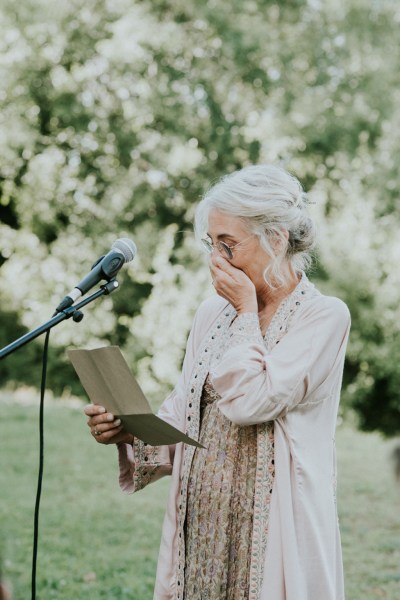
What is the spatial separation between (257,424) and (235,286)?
41 cm

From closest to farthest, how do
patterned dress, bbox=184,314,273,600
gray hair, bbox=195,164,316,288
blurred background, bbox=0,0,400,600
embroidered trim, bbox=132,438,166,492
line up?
patterned dress, bbox=184,314,273,600, gray hair, bbox=195,164,316,288, embroidered trim, bbox=132,438,166,492, blurred background, bbox=0,0,400,600

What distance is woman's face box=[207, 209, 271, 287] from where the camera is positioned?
8.15 feet

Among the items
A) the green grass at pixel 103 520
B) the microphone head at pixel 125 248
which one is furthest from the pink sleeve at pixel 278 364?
the green grass at pixel 103 520

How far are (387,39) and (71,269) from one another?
7.24m

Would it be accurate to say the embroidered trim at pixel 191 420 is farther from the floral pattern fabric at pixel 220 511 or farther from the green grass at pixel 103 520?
the green grass at pixel 103 520

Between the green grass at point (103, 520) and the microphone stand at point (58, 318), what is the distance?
1827 mm

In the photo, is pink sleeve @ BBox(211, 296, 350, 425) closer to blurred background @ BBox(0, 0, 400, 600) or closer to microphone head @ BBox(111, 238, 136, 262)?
microphone head @ BBox(111, 238, 136, 262)

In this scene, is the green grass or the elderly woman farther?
the green grass

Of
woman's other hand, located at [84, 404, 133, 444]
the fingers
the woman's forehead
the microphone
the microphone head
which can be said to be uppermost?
the woman's forehead

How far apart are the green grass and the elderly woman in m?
1.55

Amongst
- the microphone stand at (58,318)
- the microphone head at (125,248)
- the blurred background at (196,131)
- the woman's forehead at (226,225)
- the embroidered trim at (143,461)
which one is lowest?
the embroidered trim at (143,461)

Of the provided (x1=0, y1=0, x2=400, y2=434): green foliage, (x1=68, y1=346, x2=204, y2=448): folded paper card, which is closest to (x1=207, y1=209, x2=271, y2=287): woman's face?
(x1=68, y1=346, x2=204, y2=448): folded paper card

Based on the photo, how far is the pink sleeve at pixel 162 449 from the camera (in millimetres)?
2635

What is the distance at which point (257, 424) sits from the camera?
2410 millimetres
